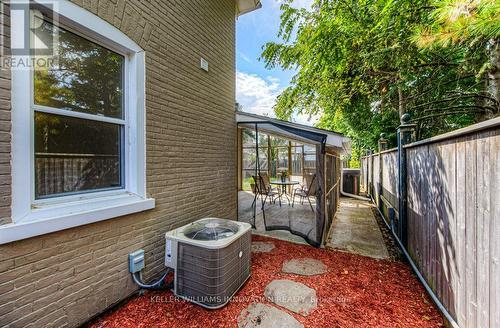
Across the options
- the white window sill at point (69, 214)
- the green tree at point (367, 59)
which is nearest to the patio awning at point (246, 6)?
the green tree at point (367, 59)

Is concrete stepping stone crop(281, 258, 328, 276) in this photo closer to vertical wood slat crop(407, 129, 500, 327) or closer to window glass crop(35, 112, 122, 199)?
vertical wood slat crop(407, 129, 500, 327)

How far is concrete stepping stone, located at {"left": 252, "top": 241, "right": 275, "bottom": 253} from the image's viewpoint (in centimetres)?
372

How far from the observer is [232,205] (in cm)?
463

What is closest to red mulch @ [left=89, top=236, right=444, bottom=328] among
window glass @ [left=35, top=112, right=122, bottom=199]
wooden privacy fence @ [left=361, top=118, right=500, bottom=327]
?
wooden privacy fence @ [left=361, top=118, right=500, bottom=327]

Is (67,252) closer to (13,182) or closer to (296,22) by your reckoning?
(13,182)

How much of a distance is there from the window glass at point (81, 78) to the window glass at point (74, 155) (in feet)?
0.52

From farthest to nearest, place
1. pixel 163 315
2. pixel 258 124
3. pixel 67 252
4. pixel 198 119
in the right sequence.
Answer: pixel 258 124, pixel 198 119, pixel 163 315, pixel 67 252

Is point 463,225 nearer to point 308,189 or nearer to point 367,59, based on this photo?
point 367,59

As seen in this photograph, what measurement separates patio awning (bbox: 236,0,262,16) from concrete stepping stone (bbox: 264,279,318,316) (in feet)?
19.0

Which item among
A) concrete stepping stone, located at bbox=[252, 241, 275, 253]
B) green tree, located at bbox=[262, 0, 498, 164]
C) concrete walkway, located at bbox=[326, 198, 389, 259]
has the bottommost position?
concrete walkway, located at bbox=[326, 198, 389, 259]

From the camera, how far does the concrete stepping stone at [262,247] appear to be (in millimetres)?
3716

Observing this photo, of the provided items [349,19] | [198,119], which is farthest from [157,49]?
[349,19]

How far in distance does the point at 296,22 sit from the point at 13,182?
527cm

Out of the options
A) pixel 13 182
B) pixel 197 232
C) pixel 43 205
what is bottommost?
pixel 197 232
